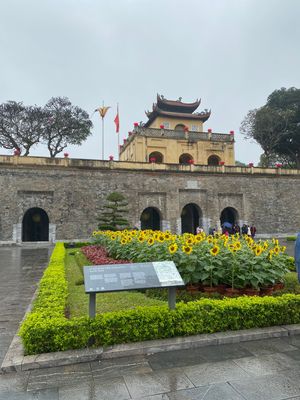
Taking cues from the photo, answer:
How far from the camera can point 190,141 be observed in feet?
104

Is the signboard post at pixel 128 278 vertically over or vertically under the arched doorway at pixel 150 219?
under

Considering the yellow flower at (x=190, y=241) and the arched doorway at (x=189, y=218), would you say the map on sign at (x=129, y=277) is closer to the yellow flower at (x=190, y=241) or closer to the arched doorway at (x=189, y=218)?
the yellow flower at (x=190, y=241)

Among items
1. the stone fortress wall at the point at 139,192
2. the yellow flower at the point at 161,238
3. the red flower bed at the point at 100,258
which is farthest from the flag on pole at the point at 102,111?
the yellow flower at the point at 161,238

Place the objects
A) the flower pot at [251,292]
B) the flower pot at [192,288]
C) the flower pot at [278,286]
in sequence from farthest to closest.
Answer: the flower pot at [278,286] < the flower pot at [192,288] < the flower pot at [251,292]

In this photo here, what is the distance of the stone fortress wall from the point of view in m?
21.9

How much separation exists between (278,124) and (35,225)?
27.9 m

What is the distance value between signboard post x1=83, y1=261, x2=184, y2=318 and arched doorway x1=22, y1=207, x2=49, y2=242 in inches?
809

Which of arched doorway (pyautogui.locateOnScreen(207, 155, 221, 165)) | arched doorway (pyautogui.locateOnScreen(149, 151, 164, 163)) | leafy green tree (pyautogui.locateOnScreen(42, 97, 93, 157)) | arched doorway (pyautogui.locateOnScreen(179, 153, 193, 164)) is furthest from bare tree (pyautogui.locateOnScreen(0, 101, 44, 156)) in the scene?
arched doorway (pyautogui.locateOnScreen(207, 155, 221, 165))

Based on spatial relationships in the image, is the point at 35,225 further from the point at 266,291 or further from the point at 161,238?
the point at 266,291

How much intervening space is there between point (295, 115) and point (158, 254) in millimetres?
33232

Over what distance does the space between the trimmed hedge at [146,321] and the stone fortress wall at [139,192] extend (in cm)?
1828

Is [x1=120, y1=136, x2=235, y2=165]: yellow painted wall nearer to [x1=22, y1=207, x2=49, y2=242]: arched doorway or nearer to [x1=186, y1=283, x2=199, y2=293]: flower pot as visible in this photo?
[x1=22, y1=207, x2=49, y2=242]: arched doorway

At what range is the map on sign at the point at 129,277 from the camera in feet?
12.8

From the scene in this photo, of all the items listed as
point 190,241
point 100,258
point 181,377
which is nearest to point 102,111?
point 100,258
